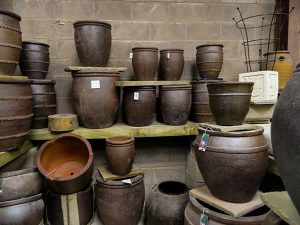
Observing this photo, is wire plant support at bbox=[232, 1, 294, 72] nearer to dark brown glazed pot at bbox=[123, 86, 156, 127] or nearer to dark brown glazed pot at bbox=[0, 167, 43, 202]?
dark brown glazed pot at bbox=[123, 86, 156, 127]

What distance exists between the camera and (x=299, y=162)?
70 cm

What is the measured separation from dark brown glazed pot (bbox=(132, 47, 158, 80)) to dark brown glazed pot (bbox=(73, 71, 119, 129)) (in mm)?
215

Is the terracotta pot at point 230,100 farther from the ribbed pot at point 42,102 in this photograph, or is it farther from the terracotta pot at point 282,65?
the ribbed pot at point 42,102

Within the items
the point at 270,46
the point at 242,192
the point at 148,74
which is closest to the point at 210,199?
the point at 242,192

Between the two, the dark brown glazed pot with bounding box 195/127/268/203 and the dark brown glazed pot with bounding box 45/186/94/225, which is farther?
the dark brown glazed pot with bounding box 45/186/94/225

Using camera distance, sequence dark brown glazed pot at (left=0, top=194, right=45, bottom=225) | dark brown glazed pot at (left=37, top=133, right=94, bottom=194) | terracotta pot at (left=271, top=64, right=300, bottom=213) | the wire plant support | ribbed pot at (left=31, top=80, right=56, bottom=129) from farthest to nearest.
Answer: the wire plant support
ribbed pot at (left=31, top=80, right=56, bottom=129)
dark brown glazed pot at (left=37, top=133, right=94, bottom=194)
dark brown glazed pot at (left=0, top=194, right=45, bottom=225)
terracotta pot at (left=271, top=64, right=300, bottom=213)

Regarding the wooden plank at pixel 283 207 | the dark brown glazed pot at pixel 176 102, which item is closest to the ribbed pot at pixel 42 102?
the dark brown glazed pot at pixel 176 102

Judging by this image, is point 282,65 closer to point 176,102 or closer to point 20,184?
point 176,102

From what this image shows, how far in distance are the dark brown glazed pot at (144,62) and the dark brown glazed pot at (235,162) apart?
0.93m

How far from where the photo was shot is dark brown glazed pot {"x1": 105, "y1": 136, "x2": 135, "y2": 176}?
6.28ft

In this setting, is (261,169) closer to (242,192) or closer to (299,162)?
(242,192)

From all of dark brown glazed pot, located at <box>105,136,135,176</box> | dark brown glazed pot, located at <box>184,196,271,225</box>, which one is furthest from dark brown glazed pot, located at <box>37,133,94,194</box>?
dark brown glazed pot, located at <box>184,196,271,225</box>

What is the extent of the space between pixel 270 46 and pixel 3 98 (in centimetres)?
266

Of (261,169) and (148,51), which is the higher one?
(148,51)
